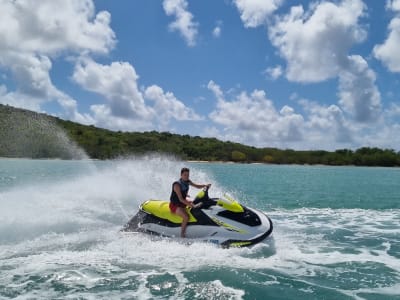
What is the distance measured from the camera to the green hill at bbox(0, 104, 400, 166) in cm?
7831

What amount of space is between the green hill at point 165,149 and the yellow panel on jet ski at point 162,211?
2517 inches

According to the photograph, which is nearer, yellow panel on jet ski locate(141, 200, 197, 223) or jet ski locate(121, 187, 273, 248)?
jet ski locate(121, 187, 273, 248)

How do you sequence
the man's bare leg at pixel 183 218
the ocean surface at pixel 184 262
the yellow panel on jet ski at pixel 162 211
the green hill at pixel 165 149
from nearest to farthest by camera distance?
the ocean surface at pixel 184 262 < the man's bare leg at pixel 183 218 < the yellow panel on jet ski at pixel 162 211 < the green hill at pixel 165 149

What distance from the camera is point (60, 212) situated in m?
13.7

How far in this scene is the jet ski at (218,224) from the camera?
28.6 ft

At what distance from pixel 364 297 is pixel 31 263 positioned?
612cm

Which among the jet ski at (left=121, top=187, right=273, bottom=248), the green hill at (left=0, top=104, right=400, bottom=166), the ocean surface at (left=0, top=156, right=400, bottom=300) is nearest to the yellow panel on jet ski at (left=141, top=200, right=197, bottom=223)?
the jet ski at (left=121, top=187, right=273, bottom=248)

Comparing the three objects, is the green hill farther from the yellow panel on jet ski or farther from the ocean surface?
the yellow panel on jet ski

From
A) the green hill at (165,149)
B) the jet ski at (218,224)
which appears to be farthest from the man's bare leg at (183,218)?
the green hill at (165,149)

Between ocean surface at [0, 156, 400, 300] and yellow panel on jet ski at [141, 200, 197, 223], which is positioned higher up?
yellow panel on jet ski at [141, 200, 197, 223]

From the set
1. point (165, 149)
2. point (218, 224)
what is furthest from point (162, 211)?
point (165, 149)

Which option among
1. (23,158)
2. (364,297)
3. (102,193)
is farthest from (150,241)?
(23,158)

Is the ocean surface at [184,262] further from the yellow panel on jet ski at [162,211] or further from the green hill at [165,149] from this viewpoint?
the green hill at [165,149]

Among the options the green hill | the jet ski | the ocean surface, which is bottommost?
the ocean surface
